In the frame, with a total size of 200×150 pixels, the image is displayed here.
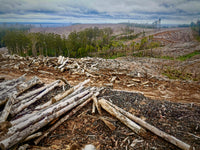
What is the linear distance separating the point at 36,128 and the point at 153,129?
3.81 metres

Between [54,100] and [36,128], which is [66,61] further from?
[36,128]

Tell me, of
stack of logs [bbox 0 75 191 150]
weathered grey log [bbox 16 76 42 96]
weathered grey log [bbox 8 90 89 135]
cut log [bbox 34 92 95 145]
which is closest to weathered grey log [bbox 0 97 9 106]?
stack of logs [bbox 0 75 191 150]

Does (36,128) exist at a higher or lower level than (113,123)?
higher

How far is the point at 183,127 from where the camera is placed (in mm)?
4645

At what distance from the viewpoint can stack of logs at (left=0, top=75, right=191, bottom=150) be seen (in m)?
3.65

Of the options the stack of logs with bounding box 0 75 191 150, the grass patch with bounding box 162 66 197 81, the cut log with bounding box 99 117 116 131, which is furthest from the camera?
the grass patch with bounding box 162 66 197 81

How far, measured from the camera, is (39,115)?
431 centimetres

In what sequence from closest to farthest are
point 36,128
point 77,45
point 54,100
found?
point 36,128 < point 54,100 < point 77,45

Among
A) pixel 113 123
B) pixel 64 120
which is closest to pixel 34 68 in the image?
pixel 64 120

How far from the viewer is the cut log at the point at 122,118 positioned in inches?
166

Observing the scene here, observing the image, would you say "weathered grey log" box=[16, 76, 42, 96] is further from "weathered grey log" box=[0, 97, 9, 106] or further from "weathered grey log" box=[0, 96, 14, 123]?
"weathered grey log" box=[0, 96, 14, 123]

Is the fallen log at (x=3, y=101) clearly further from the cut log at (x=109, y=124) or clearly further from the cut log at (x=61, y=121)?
the cut log at (x=109, y=124)

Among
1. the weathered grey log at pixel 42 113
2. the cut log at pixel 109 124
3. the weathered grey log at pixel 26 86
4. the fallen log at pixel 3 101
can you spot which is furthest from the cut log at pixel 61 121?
the weathered grey log at pixel 26 86

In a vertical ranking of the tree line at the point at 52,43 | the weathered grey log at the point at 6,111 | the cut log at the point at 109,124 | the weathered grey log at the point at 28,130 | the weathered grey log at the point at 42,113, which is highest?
the tree line at the point at 52,43
